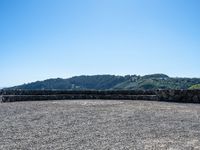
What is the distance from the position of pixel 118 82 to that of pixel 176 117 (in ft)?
380

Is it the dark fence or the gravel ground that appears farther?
the dark fence

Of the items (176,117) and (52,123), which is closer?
(52,123)

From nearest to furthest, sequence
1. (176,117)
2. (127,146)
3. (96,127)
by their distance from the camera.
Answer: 1. (127,146)
2. (96,127)
3. (176,117)

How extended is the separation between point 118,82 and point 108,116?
115875 mm

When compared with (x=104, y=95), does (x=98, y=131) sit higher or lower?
lower

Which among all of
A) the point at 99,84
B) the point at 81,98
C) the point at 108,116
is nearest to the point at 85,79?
the point at 99,84

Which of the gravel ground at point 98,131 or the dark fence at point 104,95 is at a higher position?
the dark fence at point 104,95

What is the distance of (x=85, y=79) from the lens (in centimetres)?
12500

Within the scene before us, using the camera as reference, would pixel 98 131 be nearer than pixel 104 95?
Yes

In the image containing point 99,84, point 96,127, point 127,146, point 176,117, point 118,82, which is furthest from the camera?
point 118,82

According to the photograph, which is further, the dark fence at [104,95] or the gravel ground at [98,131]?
the dark fence at [104,95]

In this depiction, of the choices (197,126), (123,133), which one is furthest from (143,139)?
(197,126)

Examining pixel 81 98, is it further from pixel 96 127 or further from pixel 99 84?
pixel 99 84

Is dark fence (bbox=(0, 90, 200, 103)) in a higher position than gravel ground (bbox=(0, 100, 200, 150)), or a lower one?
higher
